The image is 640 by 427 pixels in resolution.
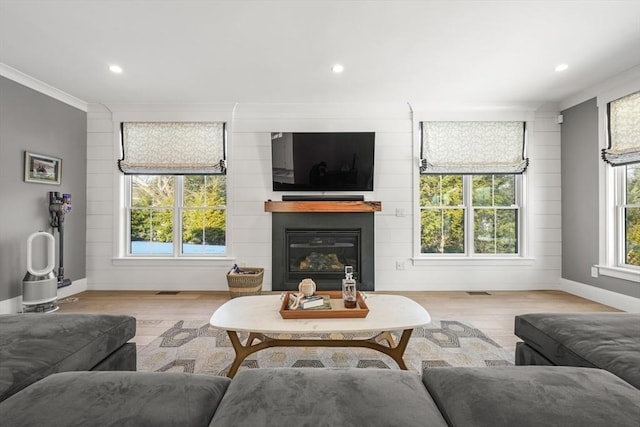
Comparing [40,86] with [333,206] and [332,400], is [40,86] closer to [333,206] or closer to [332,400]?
[333,206]

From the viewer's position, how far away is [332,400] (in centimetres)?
82

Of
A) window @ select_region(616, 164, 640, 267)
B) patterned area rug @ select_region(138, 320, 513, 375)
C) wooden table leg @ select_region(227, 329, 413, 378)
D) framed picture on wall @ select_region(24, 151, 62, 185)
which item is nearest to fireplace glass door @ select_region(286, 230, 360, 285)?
patterned area rug @ select_region(138, 320, 513, 375)

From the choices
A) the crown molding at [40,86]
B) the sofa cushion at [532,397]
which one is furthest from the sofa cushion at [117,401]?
the crown molding at [40,86]

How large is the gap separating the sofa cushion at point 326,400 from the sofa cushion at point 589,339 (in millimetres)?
838

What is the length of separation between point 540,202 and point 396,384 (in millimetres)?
4223

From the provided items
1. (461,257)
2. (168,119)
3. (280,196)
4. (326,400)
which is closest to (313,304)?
(326,400)

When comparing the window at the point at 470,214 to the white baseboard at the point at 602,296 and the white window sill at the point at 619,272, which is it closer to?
the white baseboard at the point at 602,296

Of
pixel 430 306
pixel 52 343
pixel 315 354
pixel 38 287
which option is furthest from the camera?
pixel 430 306

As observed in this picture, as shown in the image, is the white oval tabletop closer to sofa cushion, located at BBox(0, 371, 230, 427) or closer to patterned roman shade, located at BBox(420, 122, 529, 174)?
sofa cushion, located at BBox(0, 371, 230, 427)

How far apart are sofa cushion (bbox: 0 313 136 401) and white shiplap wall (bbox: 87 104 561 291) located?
2426mm

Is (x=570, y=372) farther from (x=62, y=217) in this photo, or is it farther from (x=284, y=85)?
(x=62, y=217)

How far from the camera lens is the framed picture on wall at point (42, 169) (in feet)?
10.6

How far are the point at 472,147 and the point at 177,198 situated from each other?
4095 mm

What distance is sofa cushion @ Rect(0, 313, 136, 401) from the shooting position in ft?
3.51
